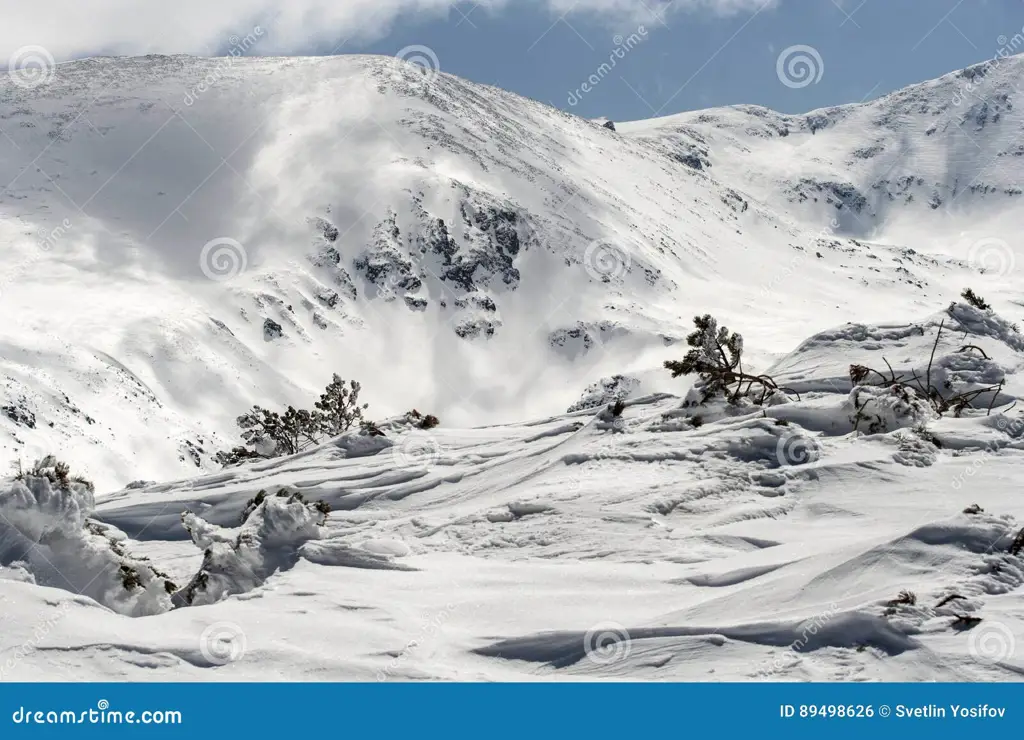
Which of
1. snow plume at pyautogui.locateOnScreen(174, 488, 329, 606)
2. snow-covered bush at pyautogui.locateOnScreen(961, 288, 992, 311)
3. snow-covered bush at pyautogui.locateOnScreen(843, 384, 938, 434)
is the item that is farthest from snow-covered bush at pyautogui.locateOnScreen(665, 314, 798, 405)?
snow plume at pyautogui.locateOnScreen(174, 488, 329, 606)

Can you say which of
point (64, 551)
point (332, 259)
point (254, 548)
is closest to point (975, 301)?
point (254, 548)

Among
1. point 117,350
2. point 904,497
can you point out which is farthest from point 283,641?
point 117,350

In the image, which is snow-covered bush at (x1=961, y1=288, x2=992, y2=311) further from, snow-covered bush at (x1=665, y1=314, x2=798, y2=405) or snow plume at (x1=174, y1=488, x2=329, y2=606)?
snow plume at (x1=174, y1=488, x2=329, y2=606)

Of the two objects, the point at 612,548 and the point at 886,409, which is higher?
the point at 886,409

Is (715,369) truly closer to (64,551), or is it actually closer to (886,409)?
(886,409)

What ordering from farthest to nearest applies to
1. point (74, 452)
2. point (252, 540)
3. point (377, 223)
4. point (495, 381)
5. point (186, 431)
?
1. point (377, 223)
2. point (495, 381)
3. point (186, 431)
4. point (74, 452)
5. point (252, 540)

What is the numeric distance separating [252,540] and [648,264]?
16622 cm

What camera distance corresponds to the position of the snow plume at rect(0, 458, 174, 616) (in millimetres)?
7613

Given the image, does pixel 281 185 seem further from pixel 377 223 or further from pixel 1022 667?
pixel 1022 667

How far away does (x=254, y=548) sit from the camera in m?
7.46

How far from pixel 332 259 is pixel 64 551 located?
15669cm

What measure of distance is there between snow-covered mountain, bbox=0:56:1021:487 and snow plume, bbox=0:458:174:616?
103 m

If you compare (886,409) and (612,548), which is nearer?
(612,548)

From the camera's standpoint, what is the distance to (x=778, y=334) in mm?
150500
